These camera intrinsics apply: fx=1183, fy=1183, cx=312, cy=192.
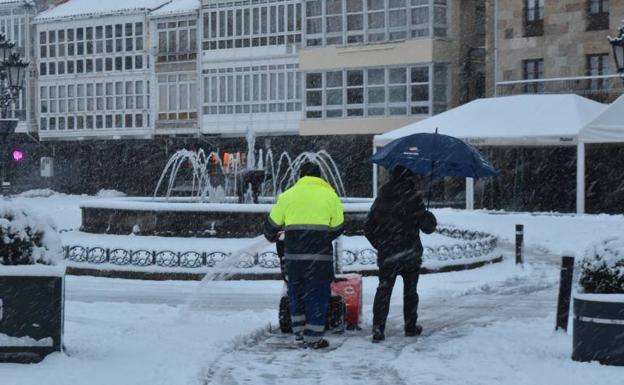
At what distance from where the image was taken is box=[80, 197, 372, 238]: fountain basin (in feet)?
81.8

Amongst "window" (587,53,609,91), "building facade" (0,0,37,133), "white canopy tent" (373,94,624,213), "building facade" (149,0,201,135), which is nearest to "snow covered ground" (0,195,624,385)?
"white canopy tent" (373,94,624,213)

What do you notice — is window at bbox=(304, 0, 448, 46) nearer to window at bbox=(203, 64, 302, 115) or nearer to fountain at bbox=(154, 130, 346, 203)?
window at bbox=(203, 64, 302, 115)

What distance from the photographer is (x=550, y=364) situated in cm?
1018

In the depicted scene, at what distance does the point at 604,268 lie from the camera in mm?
10039

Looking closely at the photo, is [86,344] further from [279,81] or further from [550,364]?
[279,81]

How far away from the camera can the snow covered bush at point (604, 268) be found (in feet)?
32.7

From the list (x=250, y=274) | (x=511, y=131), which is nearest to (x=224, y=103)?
(x=511, y=131)

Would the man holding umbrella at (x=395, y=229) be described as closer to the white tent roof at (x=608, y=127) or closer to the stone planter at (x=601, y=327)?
the stone planter at (x=601, y=327)

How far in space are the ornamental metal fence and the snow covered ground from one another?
1.50m

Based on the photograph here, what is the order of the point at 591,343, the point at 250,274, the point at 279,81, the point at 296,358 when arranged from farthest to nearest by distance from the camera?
the point at 279,81
the point at 250,274
the point at 296,358
the point at 591,343

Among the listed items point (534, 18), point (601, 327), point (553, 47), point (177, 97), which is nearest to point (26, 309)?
point (601, 327)

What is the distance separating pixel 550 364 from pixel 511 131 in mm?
26407

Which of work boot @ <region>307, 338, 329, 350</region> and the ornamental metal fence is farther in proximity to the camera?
the ornamental metal fence

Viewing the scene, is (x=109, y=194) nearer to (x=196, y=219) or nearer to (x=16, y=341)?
(x=196, y=219)
